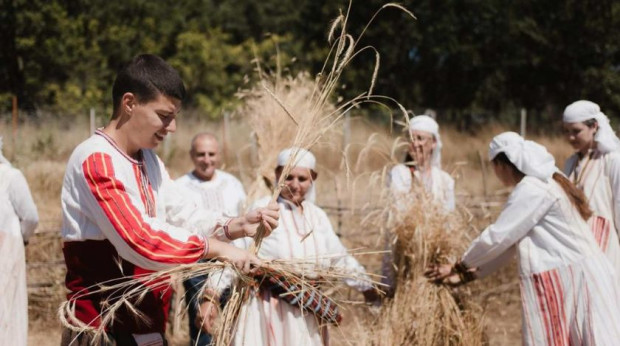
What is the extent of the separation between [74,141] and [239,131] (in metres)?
2.97

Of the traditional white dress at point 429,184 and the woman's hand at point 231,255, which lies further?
the traditional white dress at point 429,184

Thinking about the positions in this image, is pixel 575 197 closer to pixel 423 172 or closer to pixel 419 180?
pixel 419 180

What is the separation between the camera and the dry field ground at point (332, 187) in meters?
5.57

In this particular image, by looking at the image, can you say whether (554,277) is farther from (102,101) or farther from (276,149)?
(102,101)

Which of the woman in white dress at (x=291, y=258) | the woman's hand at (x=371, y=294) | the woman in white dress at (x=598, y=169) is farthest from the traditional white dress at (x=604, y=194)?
the woman in white dress at (x=291, y=258)

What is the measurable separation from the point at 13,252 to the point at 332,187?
6.53m

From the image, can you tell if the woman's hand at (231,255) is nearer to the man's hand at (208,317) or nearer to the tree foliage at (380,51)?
the man's hand at (208,317)

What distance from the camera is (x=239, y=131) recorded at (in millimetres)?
13992

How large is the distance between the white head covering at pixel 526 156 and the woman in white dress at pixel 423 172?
Answer: 29.0 inches

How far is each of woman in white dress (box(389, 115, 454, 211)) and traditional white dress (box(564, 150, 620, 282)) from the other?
815mm

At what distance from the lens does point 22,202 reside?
13.8 ft

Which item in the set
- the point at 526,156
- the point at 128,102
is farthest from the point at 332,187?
the point at 128,102

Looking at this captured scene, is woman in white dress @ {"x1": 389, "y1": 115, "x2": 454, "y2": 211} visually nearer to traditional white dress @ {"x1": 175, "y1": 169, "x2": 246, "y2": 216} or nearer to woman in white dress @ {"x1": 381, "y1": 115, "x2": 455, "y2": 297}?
woman in white dress @ {"x1": 381, "y1": 115, "x2": 455, "y2": 297}

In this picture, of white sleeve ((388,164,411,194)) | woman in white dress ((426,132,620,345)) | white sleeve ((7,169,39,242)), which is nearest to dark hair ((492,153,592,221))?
woman in white dress ((426,132,620,345))
